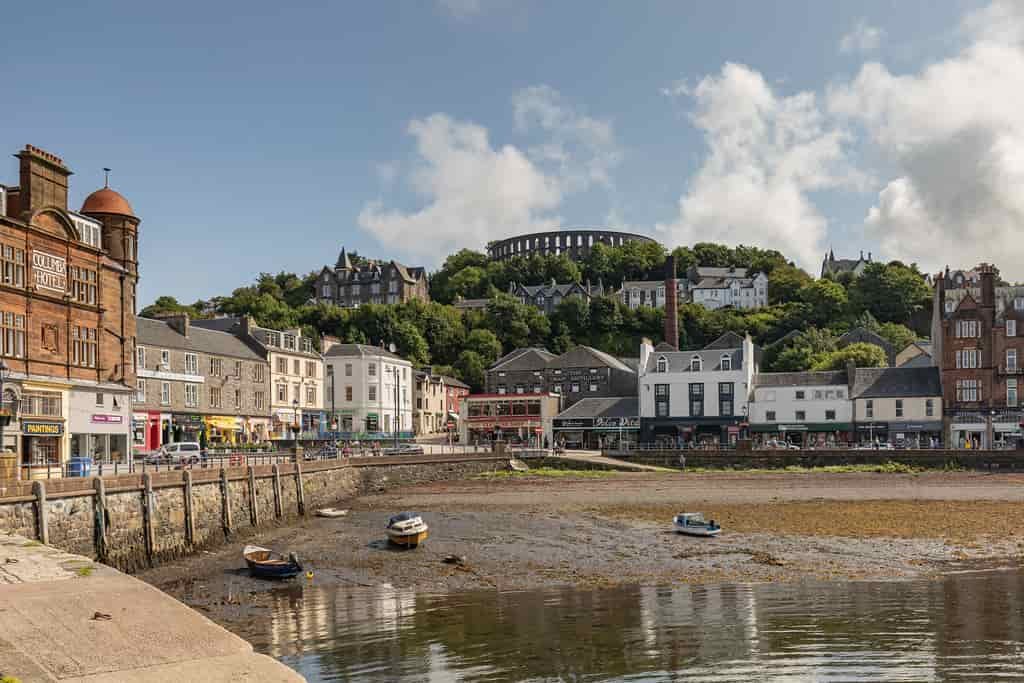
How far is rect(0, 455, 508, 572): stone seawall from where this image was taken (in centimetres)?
2575

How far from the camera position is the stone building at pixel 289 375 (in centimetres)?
8125

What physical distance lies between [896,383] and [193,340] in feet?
194

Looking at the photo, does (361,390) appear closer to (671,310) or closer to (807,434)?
(807,434)

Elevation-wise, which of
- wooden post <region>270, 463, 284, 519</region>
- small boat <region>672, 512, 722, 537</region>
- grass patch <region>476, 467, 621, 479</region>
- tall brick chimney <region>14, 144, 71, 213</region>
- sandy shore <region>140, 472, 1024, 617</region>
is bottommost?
grass patch <region>476, 467, 621, 479</region>

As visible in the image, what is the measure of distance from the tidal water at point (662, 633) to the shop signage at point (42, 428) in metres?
15.8

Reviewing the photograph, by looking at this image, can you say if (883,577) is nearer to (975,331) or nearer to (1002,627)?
(1002,627)

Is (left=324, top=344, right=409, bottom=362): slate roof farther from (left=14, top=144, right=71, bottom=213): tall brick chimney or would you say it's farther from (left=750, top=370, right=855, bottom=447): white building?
(left=14, top=144, right=71, bottom=213): tall brick chimney

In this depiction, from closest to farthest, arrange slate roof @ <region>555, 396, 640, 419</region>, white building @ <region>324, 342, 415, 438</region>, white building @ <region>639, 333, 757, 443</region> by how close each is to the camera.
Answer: white building @ <region>639, 333, 757, 443</region> → slate roof @ <region>555, 396, 640, 419</region> → white building @ <region>324, 342, 415, 438</region>

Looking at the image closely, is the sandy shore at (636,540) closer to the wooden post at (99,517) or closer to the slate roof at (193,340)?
the wooden post at (99,517)

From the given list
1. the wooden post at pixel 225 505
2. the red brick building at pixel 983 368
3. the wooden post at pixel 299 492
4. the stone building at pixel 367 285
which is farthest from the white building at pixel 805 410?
the stone building at pixel 367 285

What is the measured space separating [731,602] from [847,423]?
6174 cm

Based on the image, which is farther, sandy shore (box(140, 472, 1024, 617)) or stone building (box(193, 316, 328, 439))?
stone building (box(193, 316, 328, 439))

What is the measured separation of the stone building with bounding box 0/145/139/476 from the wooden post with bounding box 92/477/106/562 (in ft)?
17.9

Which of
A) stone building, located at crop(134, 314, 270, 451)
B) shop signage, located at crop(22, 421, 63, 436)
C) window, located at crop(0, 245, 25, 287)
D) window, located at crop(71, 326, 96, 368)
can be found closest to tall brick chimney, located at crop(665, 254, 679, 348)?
stone building, located at crop(134, 314, 270, 451)
